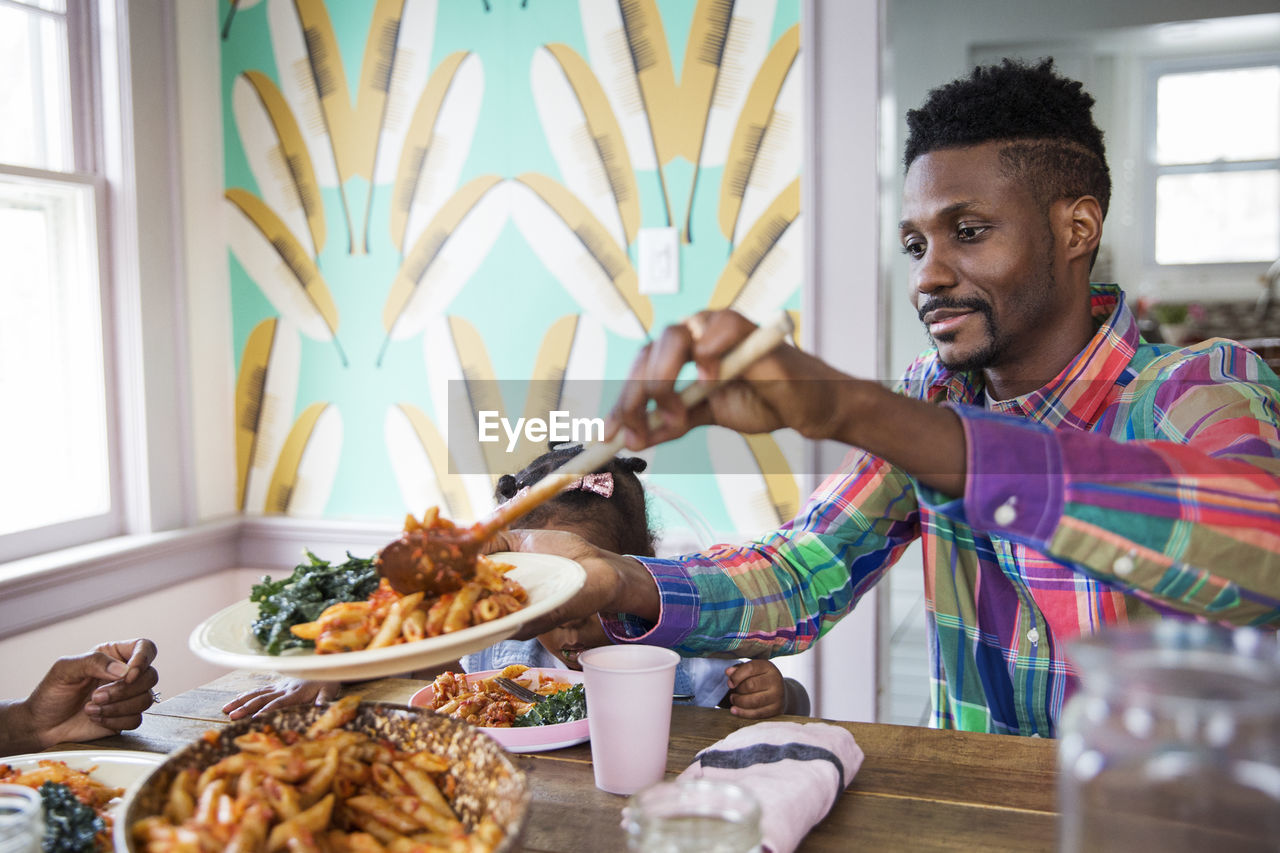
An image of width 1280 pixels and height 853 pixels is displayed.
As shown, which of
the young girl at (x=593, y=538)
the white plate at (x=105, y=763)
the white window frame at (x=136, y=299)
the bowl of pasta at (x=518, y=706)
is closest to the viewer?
the white plate at (x=105, y=763)

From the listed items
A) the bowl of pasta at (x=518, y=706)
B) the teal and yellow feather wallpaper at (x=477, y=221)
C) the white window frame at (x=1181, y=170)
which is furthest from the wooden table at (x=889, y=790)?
the white window frame at (x=1181, y=170)

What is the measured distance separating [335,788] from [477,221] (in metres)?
1.91

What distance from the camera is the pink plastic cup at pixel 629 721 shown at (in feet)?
3.12

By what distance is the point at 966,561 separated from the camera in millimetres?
1438

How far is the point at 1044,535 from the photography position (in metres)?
0.85

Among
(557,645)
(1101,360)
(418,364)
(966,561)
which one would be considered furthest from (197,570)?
(1101,360)

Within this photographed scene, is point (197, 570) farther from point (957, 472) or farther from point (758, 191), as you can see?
point (957, 472)

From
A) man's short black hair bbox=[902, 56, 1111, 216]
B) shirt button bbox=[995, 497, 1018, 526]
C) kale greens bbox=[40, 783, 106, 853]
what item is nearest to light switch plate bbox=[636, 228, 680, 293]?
man's short black hair bbox=[902, 56, 1111, 216]

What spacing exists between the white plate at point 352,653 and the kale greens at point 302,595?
1 centimetres

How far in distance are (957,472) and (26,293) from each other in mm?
2212

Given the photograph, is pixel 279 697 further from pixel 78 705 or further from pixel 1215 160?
pixel 1215 160

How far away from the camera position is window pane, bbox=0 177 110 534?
221cm

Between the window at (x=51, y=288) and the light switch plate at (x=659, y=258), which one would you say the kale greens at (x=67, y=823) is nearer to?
the window at (x=51, y=288)

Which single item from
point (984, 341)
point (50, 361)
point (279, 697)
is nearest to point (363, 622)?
point (279, 697)
